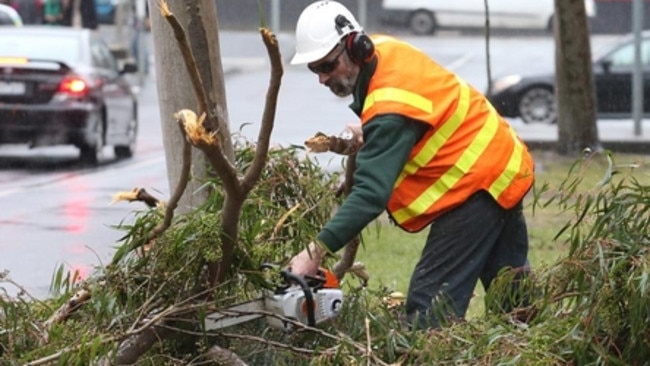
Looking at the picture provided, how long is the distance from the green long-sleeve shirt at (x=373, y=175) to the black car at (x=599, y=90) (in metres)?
18.8

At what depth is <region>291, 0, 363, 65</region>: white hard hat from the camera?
18.0 feet

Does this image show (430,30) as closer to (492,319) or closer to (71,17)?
(71,17)

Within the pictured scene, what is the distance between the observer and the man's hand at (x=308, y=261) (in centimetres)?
526

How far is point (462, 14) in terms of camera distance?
42.7 meters

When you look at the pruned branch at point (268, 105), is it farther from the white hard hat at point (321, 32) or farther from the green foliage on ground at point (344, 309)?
the white hard hat at point (321, 32)

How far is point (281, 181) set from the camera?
596cm

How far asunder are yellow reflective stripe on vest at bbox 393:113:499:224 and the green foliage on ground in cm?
35

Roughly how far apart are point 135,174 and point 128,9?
17612 millimetres

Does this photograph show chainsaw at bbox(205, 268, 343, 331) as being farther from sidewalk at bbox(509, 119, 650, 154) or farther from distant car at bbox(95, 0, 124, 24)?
distant car at bbox(95, 0, 124, 24)

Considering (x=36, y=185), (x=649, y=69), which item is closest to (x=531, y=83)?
(x=649, y=69)

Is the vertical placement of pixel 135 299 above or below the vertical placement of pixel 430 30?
above

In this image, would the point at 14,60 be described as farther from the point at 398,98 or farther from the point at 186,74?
the point at 398,98

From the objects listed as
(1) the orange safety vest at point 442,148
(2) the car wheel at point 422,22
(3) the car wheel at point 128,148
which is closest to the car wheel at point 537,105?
(3) the car wheel at point 128,148

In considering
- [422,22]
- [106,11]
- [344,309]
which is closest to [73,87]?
[344,309]
